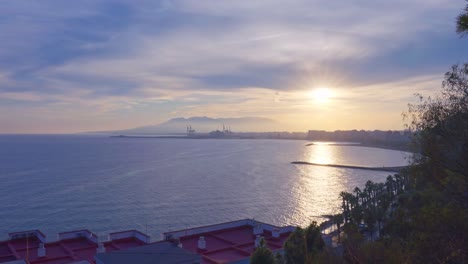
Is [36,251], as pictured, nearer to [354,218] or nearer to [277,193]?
[354,218]

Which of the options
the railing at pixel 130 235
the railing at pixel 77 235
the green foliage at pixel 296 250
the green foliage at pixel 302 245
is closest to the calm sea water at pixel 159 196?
the railing at pixel 130 235

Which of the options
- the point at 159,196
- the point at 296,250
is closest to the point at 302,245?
the point at 296,250

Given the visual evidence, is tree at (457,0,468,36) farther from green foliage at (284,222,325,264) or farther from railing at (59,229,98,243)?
railing at (59,229,98,243)

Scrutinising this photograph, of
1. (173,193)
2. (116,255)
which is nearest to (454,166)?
(116,255)

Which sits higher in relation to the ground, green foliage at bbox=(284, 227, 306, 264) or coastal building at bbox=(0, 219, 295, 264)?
green foliage at bbox=(284, 227, 306, 264)

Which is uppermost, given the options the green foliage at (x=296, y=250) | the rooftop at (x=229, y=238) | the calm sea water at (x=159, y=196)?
the green foliage at (x=296, y=250)

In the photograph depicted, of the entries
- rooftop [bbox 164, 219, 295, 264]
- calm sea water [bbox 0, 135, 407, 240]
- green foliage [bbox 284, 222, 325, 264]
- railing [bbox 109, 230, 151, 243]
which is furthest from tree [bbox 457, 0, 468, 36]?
calm sea water [bbox 0, 135, 407, 240]

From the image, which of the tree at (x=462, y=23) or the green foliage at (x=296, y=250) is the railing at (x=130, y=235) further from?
the tree at (x=462, y=23)

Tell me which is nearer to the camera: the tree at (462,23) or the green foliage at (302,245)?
the tree at (462,23)
